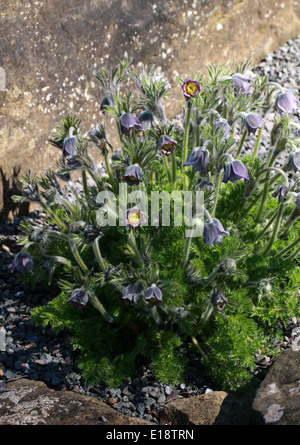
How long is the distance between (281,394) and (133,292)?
946 mm

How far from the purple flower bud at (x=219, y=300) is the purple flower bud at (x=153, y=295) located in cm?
35

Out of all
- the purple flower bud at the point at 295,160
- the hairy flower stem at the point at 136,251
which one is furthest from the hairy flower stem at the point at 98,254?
the purple flower bud at the point at 295,160

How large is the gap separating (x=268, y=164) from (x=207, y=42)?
267 centimetres

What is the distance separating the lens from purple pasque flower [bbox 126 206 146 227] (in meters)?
2.70

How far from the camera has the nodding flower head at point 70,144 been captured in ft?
9.86

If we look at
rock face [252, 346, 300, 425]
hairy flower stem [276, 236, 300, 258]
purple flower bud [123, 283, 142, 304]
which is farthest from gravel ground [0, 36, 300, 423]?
purple flower bud [123, 283, 142, 304]

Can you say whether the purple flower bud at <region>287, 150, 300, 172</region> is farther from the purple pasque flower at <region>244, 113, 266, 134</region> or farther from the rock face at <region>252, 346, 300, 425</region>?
the rock face at <region>252, 346, 300, 425</region>

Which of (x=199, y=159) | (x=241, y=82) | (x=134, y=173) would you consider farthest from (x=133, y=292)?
(x=241, y=82)

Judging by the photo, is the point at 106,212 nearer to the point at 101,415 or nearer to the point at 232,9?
the point at 101,415

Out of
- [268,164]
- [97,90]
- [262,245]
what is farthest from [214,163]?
[97,90]

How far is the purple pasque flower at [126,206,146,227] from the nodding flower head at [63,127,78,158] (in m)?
0.60

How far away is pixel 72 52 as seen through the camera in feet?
14.0

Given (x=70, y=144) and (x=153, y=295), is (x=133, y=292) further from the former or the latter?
(x=70, y=144)

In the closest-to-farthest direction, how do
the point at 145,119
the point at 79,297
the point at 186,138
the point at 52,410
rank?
the point at 52,410
the point at 79,297
the point at 145,119
the point at 186,138
